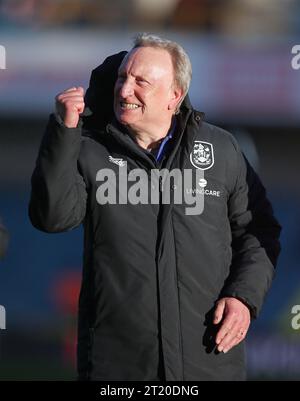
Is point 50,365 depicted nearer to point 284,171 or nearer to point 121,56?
point 284,171

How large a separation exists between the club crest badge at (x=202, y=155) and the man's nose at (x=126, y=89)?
0.22 metres

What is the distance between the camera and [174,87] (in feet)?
8.00

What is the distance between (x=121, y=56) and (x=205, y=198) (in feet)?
1.45

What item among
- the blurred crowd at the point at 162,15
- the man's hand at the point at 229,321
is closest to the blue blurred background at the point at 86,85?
the blurred crowd at the point at 162,15

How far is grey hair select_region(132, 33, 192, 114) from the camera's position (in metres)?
2.43

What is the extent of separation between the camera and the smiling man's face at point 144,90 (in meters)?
2.37

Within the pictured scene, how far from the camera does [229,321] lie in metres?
2.34

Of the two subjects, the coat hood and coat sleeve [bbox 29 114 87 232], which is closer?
coat sleeve [bbox 29 114 87 232]

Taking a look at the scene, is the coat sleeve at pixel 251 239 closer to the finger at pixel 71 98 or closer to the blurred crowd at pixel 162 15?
the finger at pixel 71 98

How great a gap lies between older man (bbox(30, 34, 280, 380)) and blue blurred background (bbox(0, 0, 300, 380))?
145cm

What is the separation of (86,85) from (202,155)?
60.4 inches

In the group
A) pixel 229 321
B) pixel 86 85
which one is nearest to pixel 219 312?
pixel 229 321

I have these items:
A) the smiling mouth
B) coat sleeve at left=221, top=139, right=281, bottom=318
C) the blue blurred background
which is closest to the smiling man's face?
the smiling mouth

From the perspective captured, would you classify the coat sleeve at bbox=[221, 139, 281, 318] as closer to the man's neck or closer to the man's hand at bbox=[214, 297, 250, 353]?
the man's hand at bbox=[214, 297, 250, 353]
